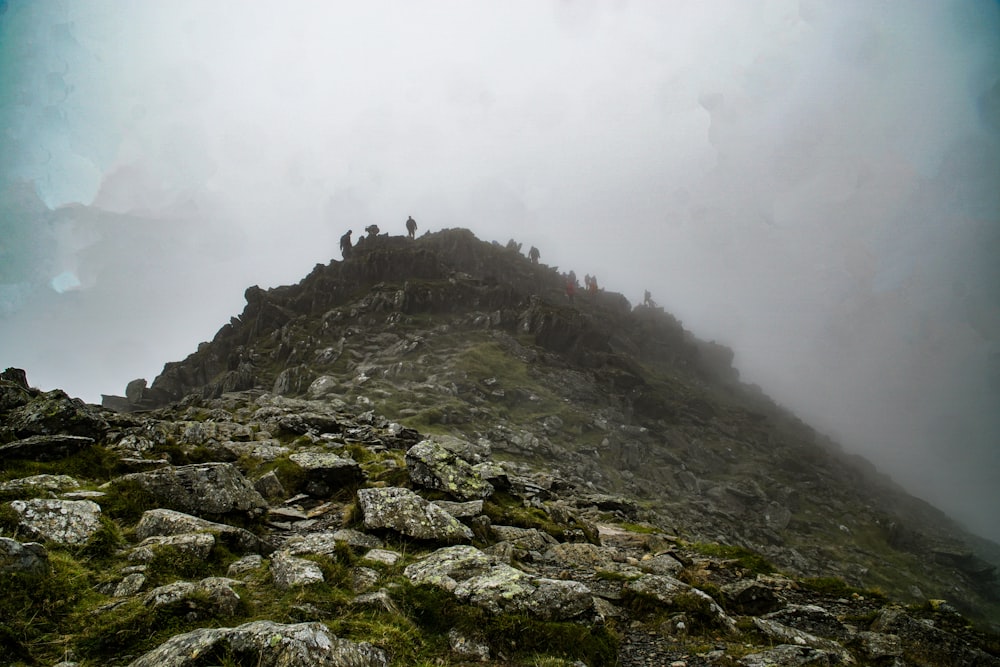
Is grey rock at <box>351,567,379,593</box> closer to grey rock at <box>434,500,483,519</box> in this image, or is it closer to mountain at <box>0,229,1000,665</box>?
mountain at <box>0,229,1000,665</box>

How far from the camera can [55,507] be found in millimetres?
8797

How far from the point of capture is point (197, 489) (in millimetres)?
11586

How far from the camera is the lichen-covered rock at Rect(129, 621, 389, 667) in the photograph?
16.9ft

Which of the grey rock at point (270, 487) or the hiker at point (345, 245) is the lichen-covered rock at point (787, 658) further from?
the hiker at point (345, 245)

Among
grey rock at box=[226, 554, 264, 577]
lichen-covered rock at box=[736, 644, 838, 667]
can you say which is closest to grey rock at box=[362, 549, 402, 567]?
grey rock at box=[226, 554, 264, 577]

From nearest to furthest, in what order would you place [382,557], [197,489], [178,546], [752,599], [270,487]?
[178,546]
[382,557]
[197,489]
[752,599]
[270,487]

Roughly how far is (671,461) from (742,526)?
24724 millimetres

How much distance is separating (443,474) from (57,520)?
10701 mm

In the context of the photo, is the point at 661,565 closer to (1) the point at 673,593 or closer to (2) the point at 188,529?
(1) the point at 673,593

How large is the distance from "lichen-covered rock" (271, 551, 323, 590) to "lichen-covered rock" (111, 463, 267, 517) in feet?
12.8

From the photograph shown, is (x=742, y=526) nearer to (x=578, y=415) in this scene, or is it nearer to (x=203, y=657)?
(x=578, y=415)

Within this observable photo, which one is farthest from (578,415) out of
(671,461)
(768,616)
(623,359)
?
(768,616)

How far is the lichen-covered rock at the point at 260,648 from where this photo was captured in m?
5.14

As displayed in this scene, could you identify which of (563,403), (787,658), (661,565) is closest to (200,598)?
(787,658)
